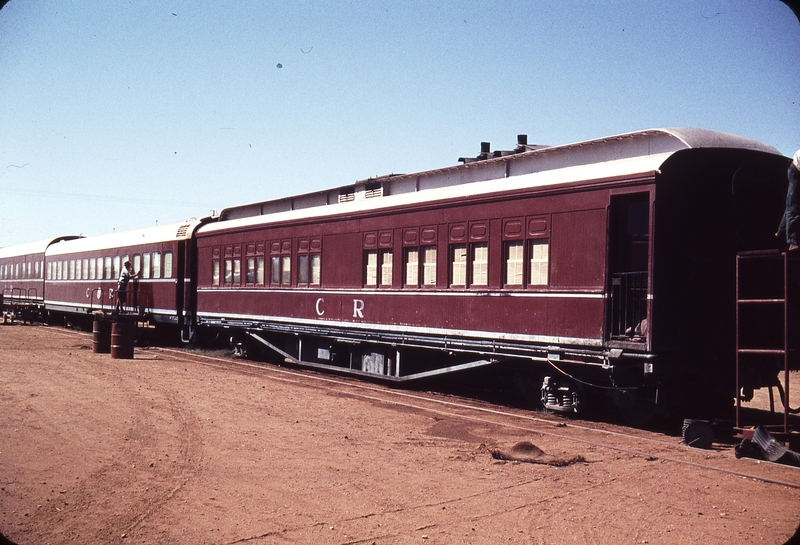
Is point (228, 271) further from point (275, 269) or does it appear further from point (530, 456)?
point (530, 456)

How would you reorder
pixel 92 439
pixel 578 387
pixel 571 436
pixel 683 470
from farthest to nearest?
1. pixel 578 387
2. pixel 571 436
3. pixel 92 439
4. pixel 683 470

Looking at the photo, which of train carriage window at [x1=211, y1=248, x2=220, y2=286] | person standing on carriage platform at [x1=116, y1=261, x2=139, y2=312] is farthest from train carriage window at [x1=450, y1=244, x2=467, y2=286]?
person standing on carriage platform at [x1=116, y1=261, x2=139, y2=312]

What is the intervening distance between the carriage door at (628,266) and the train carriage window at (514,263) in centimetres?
173

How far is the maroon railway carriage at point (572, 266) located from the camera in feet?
32.3

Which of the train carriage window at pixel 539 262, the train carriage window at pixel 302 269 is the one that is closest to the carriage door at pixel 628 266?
the train carriage window at pixel 539 262

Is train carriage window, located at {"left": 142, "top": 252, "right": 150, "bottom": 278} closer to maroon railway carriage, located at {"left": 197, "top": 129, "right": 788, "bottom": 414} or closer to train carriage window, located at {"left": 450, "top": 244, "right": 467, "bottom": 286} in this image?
maroon railway carriage, located at {"left": 197, "top": 129, "right": 788, "bottom": 414}

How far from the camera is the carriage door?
990 cm

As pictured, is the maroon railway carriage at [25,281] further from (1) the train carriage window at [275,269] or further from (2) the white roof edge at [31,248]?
(1) the train carriage window at [275,269]

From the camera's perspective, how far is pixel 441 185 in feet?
52.3

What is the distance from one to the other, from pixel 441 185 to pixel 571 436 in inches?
294

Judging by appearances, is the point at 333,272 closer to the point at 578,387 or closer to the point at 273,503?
the point at 578,387

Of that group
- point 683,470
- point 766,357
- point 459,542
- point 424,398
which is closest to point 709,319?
point 766,357

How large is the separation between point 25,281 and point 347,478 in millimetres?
37940

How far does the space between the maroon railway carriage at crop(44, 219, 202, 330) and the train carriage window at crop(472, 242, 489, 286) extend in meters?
12.5
